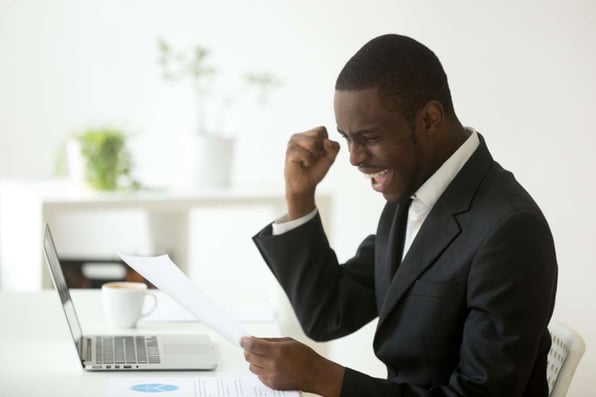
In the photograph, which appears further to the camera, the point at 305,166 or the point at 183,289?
the point at 305,166

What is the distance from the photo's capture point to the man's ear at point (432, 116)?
1576 millimetres

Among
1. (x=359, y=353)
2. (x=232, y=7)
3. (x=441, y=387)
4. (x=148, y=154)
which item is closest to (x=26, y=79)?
(x=148, y=154)

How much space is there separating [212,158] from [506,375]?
2.08 m

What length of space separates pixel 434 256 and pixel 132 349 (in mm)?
557

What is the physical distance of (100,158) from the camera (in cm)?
325

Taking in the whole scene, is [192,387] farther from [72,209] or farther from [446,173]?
[72,209]

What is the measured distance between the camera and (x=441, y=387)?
57.5 inches

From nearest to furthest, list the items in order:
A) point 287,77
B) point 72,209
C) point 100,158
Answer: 1. point 72,209
2. point 100,158
3. point 287,77

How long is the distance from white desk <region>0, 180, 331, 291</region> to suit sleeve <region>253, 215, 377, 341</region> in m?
1.35

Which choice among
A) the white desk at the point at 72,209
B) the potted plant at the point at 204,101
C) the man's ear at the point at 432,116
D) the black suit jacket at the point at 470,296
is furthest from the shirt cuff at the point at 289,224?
the potted plant at the point at 204,101

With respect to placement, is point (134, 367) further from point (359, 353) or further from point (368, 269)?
point (359, 353)

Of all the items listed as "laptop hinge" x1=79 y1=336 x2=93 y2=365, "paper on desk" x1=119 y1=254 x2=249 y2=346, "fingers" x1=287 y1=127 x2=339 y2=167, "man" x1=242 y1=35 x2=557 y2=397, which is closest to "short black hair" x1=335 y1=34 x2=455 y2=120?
"man" x1=242 y1=35 x2=557 y2=397

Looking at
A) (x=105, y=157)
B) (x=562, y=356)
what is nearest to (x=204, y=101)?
(x=105, y=157)

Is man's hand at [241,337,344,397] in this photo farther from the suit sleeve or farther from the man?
the suit sleeve
